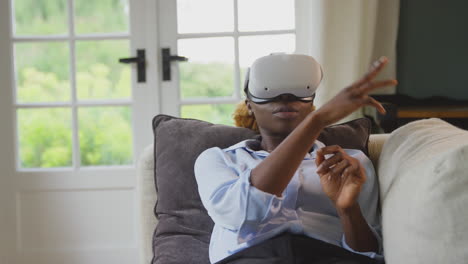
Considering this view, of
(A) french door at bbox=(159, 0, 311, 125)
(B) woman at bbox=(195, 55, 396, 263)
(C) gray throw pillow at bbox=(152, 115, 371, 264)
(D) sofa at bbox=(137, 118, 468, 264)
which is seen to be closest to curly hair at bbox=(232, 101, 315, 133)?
(C) gray throw pillow at bbox=(152, 115, 371, 264)

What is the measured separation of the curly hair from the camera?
1949 mm

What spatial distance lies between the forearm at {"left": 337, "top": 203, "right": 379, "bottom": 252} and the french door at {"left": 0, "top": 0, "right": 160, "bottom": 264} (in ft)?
6.17

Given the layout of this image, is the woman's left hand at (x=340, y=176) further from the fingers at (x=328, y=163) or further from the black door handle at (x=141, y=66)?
the black door handle at (x=141, y=66)

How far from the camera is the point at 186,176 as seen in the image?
1861 millimetres

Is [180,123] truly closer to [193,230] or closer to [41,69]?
[193,230]

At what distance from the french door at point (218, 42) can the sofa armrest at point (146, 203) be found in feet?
4.09

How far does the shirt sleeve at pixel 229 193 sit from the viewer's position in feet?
4.70

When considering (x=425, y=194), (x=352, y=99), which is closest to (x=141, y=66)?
(x=352, y=99)

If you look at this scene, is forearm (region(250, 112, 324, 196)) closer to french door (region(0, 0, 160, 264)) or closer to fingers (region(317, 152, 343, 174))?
fingers (region(317, 152, 343, 174))

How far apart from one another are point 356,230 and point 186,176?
0.57m

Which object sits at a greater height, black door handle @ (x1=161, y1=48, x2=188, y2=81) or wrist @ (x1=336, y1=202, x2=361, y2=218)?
black door handle @ (x1=161, y1=48, x2=188, y2=81)

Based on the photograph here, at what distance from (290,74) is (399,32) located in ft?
5.91

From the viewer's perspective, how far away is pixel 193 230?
184cm

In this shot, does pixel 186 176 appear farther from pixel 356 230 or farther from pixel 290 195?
pixel 356 230
